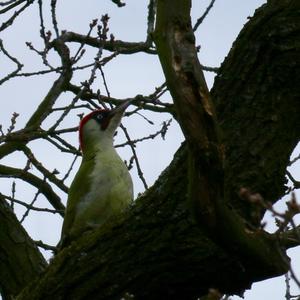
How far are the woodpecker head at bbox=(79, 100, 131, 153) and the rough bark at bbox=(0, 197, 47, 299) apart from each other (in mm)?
1772

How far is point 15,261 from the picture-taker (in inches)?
231

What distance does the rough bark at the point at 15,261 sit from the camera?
19.2 feet

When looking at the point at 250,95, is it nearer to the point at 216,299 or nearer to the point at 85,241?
the point at 85,241

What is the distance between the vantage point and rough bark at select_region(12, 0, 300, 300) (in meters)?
4.57

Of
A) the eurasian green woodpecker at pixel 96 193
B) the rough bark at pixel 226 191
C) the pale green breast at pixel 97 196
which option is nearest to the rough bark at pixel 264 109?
the rough bark at pixel 226 191

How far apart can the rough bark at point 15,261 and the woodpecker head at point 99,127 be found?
1.77 m

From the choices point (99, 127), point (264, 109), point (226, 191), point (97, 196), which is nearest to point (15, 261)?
point (97, 196)

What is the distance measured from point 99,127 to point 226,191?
11.3ft

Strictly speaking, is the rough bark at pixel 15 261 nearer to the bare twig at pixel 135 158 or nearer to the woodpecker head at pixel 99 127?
the bare twig at pixel 135 158

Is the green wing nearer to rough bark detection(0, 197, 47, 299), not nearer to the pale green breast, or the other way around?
the pale green breast

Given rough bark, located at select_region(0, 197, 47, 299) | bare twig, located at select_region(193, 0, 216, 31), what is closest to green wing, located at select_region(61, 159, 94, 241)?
rough bark, located at select_region(0, 197, 47, 299)

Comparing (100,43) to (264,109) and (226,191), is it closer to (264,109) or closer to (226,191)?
(264,109)

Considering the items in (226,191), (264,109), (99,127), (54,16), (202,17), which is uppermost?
(54,16)

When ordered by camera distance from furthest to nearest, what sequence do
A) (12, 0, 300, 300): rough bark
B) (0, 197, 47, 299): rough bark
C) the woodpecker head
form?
the woodpecker head < (0, 197, 47, 299): rough bark < (12, 0, 300, 300): rough bark
